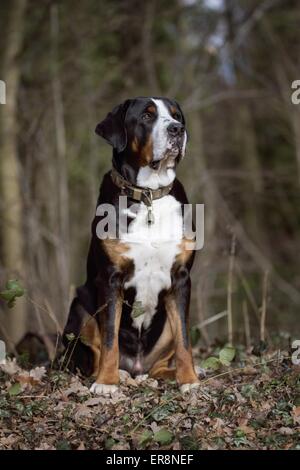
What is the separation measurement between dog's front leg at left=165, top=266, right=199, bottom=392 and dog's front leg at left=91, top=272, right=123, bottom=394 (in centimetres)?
36

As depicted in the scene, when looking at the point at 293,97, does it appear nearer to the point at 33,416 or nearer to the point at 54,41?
the point at 54,41

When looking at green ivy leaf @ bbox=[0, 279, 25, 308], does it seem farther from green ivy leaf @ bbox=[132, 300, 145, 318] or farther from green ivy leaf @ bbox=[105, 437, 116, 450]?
green ivy leaf @ bbox=[105, 437, 116, 450]

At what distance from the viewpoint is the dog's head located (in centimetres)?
447

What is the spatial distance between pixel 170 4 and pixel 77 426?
966cm

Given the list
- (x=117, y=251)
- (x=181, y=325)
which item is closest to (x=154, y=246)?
(x=117, y=251)

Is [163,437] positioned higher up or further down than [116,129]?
further down

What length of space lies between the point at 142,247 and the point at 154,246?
73 mm

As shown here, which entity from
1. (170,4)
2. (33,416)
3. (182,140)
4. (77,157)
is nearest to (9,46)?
(77,157)

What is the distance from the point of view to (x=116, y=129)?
4.62 meters

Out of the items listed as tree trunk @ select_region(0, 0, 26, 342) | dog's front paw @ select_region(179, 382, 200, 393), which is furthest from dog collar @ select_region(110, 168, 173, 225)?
Result: tree trunk @ select_region(0, 0, 26, 342)

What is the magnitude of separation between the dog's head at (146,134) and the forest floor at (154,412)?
137 centimetres

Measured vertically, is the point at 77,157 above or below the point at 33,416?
above

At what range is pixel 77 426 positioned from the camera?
153 inches

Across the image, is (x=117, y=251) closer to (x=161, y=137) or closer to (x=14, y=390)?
(x=161, y=137)
